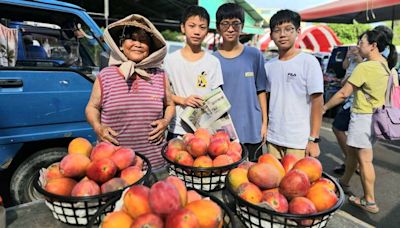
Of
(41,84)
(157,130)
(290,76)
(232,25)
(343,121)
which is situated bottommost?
(343,121)

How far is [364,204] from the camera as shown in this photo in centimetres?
359

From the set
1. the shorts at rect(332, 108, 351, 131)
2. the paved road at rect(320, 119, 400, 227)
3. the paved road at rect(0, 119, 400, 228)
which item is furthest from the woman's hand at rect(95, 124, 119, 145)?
the shorts at rect(332, 108, 351, 131)

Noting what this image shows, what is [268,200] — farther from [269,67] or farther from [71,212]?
[269,67]

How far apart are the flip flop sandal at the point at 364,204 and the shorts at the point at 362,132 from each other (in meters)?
0.72

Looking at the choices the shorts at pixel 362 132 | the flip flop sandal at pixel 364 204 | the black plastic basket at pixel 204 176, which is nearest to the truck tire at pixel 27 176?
the black plastic basket at pixel 204 176

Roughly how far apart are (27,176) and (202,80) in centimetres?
215

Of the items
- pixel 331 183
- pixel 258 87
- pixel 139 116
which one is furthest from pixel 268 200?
pixel 258 87

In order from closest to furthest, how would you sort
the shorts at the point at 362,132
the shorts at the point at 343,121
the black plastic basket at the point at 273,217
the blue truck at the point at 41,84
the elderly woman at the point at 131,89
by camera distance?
the black plastic basket at the point at 273,217 < the elderly woman at the point at 131,89 < the blue truck at the point at 41,84 < the shorts at the point at 362,132 < the shorts at the point at 343,121

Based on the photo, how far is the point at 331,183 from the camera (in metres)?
1.27

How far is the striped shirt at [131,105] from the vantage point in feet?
6.10

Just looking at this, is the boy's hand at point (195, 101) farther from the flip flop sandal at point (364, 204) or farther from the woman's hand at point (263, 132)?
the flip flop sandal at point (364, 204)

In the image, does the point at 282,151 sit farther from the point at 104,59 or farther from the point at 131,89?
the point at 104,59

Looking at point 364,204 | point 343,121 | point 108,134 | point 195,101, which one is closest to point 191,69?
point 195,101

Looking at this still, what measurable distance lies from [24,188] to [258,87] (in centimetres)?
252
